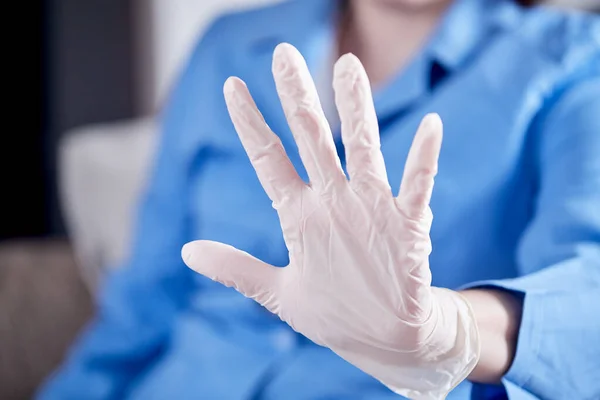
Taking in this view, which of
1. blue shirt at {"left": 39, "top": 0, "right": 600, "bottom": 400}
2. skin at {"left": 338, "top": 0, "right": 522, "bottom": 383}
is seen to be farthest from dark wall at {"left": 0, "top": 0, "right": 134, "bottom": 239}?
skin at {"left": 338, "top": 0, "right": 522, "bottom": 383}

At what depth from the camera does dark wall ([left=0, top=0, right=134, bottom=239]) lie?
1.55 m

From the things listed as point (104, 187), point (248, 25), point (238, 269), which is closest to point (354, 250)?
point (238, 269)

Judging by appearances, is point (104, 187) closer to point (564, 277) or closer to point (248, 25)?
point (248, 25)

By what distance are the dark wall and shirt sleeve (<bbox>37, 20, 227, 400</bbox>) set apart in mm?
886

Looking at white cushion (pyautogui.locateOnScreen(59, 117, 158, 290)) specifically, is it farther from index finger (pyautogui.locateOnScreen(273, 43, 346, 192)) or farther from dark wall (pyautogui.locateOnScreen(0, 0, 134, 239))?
index finger (pyautogui.locateOnScreen(273, 43, 346, 192))

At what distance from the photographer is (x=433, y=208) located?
1.58 ft

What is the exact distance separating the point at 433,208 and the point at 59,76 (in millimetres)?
1293

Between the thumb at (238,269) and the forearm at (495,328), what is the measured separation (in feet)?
0.32

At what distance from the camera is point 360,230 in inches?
12.5

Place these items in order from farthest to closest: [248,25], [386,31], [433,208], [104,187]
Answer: [104,187], [248,25], [386,31], [433,208]

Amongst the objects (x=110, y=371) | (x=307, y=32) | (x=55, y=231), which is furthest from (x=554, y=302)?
(x=55, y=231)

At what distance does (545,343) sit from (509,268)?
0.10 metres

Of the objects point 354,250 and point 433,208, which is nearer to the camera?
point 354,250

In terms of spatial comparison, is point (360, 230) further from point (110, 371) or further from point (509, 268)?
point (110, 371)
